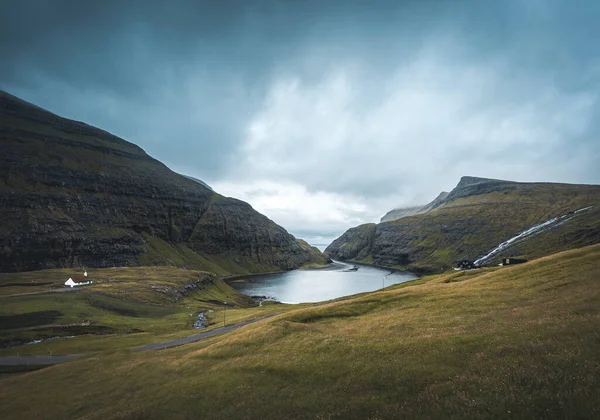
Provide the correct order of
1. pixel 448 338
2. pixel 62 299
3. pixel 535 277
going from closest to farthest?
pixel 448 338 → pixel 535 277 → pixel 62 299

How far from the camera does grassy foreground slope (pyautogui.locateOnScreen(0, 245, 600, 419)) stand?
1977 cm

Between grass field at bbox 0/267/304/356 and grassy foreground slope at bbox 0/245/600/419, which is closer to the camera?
grassy foreground slope at bbox 0/245/600/419

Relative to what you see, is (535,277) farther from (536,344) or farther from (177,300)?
(177,300)

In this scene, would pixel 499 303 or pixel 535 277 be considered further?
pixel 535 277

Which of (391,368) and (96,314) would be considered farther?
(96,314)

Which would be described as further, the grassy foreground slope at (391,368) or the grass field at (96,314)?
the grass field at (96,314)

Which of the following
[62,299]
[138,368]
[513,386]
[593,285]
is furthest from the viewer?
[62,299]

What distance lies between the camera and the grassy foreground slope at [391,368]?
19.8m

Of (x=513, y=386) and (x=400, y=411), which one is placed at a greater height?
(x=513, y=386)

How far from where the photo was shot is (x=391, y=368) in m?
25.8

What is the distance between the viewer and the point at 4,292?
11306cm

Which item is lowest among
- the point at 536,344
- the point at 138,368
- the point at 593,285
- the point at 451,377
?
the point at 138,368

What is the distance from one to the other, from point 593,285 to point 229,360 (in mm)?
44174

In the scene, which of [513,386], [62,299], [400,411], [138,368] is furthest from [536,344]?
[62,299]
